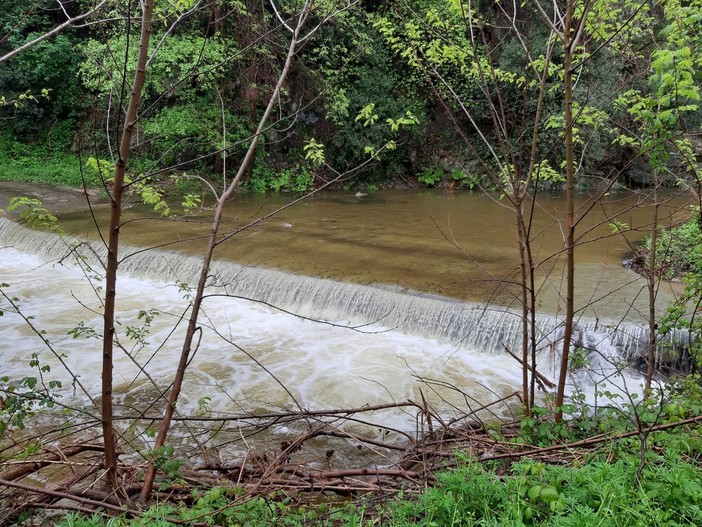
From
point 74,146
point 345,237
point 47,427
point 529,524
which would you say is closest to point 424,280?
point 345,237

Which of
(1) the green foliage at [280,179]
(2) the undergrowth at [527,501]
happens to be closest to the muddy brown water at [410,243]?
(1) the green foliage at [280,179]

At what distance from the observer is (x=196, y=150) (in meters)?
15.8

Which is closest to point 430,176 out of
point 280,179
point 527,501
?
point 280,179

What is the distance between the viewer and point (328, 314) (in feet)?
22.1

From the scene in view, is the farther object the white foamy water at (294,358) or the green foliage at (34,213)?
the white foamy water at (294,358)

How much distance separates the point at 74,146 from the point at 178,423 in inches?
606

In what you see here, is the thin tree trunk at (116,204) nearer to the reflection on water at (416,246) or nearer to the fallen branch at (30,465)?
the fallen branch at (30,465)

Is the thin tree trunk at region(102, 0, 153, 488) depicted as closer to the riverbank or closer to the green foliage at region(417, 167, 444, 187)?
the riverbank

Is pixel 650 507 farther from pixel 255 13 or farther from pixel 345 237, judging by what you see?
pixel 255 13

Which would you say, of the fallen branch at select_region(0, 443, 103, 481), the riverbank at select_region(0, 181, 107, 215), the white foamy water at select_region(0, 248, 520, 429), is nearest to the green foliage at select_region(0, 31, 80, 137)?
the riverbank at select_region(0, 181, 107, 215)

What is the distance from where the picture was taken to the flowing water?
522cm

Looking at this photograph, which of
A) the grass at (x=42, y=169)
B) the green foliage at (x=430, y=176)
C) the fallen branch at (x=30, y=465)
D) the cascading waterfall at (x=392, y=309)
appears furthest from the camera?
the green foliage at (x=430, y=176)

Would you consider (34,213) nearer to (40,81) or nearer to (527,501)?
(527,501)

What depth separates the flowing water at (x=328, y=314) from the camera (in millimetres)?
5223
